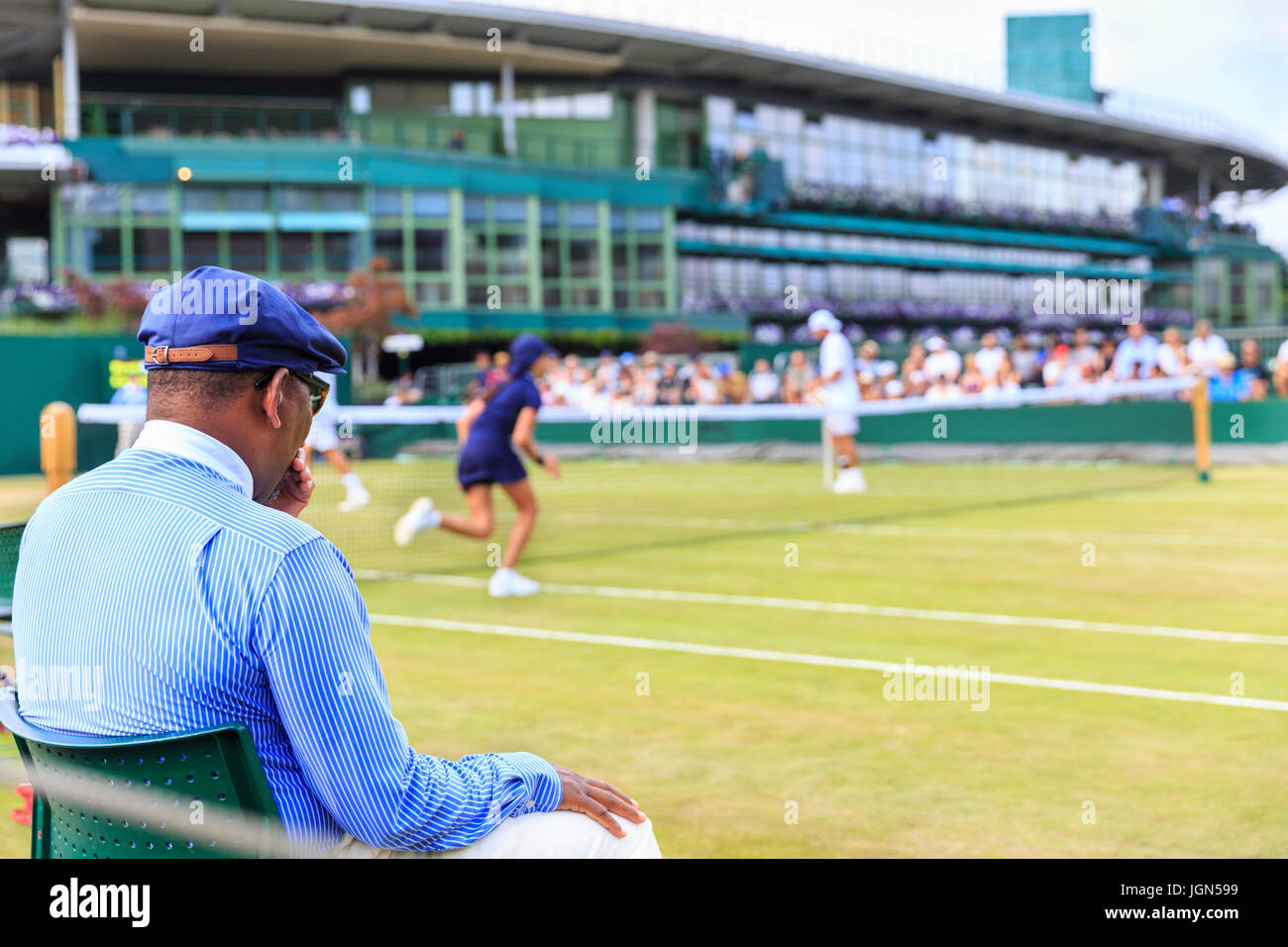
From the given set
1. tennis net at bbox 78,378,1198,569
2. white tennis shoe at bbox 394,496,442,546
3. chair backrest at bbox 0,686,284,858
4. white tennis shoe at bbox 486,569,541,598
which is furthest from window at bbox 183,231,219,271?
chair backrest at bbox 0,686,284,858

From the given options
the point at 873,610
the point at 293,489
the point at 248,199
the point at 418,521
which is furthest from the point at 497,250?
the point at 293,489

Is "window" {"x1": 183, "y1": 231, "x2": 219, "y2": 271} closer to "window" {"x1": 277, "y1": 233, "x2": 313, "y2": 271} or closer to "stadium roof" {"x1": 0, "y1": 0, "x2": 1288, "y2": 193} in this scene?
"window" {"x1": 277, "y1": 233, "x2": 313, "y2": 271}

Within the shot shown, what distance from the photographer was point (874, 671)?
7543mm

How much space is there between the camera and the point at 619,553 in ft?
43.4

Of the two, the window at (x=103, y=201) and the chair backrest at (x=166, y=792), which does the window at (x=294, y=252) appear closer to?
the window at (x=103, y=201)

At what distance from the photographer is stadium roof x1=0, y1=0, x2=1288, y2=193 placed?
4928 centimetres

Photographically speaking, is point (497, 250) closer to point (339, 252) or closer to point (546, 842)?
point (339, 252)

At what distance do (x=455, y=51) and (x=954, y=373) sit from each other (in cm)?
3495

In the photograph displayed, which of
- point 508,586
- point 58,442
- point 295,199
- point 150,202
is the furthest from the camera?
point 295,199

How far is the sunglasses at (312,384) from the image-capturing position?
2426 mm

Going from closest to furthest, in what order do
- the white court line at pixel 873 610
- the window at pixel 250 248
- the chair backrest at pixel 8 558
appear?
the chair backrest at pixel 8 558 < the white court line at pixel 873 610 < the window at pixel 250 248

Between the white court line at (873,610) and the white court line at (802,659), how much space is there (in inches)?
33.5

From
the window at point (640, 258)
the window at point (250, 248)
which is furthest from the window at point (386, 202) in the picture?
the window at point (640, 258)
